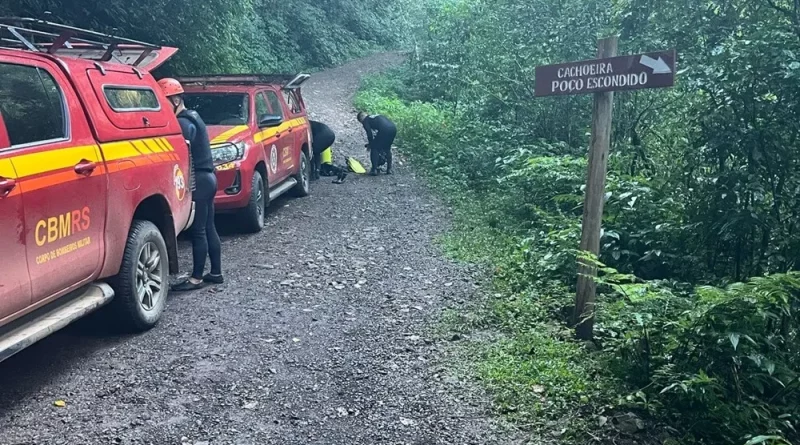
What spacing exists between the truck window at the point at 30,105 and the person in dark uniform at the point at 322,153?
8930 millimetres

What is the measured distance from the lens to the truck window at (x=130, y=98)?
545cm

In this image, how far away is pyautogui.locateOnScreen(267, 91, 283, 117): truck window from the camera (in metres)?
10.6

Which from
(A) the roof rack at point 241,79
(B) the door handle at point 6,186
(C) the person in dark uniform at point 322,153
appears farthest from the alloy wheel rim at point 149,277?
(C) the person in dark uniform at point 322,153

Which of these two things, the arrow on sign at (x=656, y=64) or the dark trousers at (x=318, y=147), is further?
the dark trousers at (x=318, y=147)

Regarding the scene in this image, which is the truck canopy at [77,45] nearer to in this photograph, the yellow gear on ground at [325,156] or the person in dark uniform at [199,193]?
the person in dark uniform at [199,193]

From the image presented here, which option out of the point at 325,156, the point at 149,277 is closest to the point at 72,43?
the point at 149,277

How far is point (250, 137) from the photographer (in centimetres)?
916

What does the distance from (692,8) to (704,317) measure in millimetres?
4601

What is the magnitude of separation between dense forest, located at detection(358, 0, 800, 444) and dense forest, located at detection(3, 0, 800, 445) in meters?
0.02

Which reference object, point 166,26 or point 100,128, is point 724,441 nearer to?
point 100,128

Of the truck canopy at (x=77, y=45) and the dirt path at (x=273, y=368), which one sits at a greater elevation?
the truck canopy at (x=77, y=45)

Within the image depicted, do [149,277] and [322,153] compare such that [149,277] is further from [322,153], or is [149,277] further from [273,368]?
[322,153]

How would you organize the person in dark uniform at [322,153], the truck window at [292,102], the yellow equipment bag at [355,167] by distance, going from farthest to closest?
the yellow equipment bag at [355,167] → the person in dark uniform at [322,153] → the truck window at [292,102]

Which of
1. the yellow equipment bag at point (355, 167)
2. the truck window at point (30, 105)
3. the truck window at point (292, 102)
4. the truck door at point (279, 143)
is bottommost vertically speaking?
the yellow equipment bag at point (355, 167)
